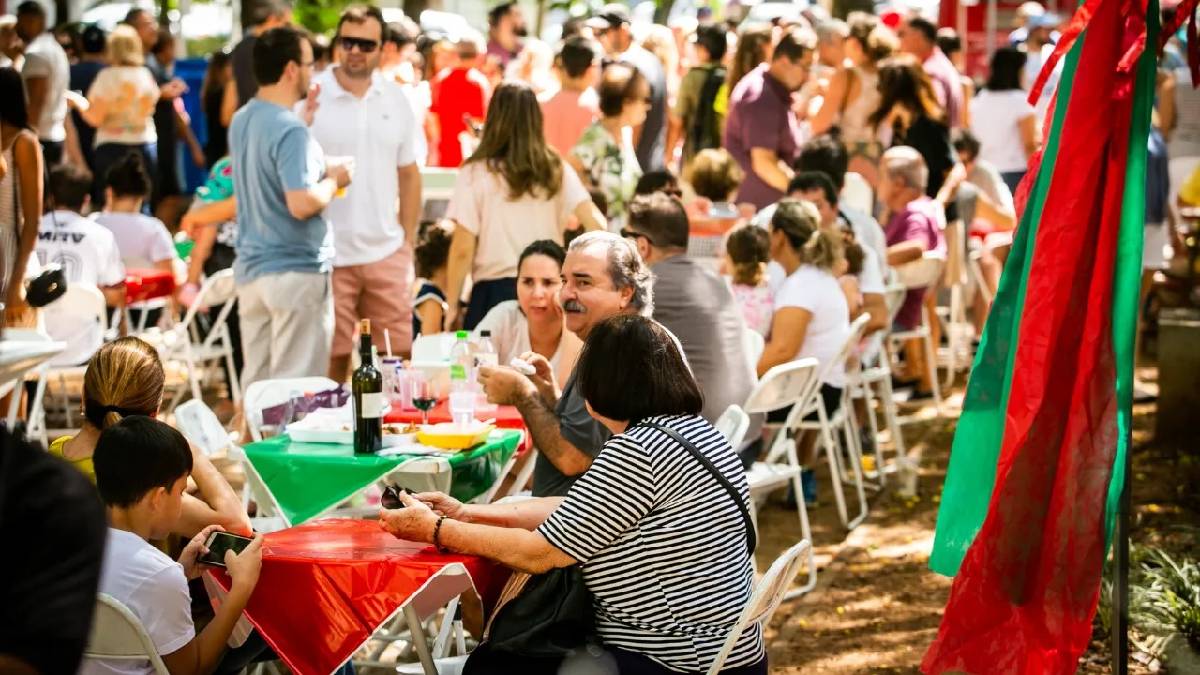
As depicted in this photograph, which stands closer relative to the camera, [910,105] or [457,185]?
[457,185]

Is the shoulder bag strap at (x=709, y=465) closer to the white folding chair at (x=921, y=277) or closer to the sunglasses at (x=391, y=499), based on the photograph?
the sunglasses at (x=391, y=499)

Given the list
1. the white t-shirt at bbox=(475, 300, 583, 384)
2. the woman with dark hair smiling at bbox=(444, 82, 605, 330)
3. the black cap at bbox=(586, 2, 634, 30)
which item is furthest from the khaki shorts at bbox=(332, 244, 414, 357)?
the black cap at bbox=(586, 2, 634, 30)

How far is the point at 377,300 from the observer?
23.0 feet

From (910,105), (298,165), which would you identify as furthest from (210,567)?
(910,105)

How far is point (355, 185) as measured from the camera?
269 inches

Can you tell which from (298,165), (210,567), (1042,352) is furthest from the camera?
(298,165)

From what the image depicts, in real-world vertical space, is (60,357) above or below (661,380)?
below

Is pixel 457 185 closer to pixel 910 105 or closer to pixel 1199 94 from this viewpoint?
pixel 910 105

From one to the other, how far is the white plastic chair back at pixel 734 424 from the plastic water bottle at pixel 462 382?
0.81 metres

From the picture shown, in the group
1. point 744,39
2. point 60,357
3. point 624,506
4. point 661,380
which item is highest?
point 744,39

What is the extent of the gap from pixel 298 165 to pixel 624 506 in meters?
3.34

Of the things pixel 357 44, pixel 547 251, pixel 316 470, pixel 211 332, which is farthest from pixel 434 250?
pixel 316 470

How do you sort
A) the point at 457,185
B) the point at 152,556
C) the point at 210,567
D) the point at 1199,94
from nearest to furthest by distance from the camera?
the point at 152,556 < the point at 210,567 < the point at 457,185 < the point at 1199,94

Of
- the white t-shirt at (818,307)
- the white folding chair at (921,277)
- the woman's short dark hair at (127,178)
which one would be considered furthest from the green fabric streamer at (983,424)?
the woman's short dark hair at (127,178)
